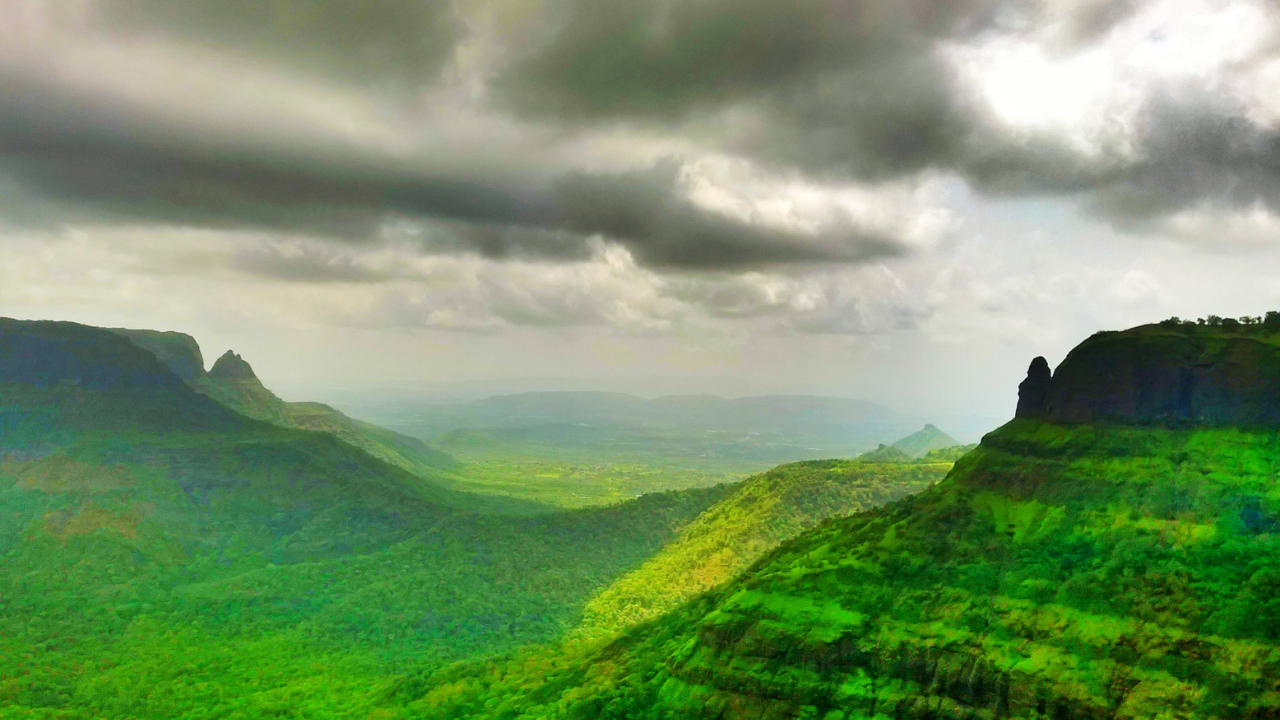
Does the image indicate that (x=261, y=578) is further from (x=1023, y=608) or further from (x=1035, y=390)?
(x=1035, y=390)

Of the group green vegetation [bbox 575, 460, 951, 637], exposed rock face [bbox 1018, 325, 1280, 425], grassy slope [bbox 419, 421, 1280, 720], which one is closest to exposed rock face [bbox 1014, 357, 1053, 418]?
exposed rock face [bbox 1018, 325, 1280, 425]

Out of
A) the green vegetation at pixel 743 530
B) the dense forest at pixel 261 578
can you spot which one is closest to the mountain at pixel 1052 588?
the dense forest at pixel 261 578

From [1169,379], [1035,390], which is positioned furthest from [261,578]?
[1169,379]

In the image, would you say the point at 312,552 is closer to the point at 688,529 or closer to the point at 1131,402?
the point at 688,529

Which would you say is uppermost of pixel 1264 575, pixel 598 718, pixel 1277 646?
pixel 1264 575

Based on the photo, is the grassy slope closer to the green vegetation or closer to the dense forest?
the dense forest

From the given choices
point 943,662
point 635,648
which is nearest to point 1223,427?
point 943,662
